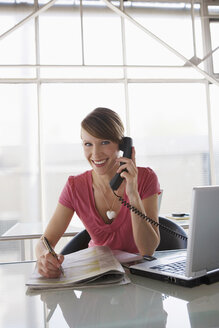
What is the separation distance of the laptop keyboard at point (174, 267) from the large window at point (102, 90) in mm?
4158

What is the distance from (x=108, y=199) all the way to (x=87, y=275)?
78 centimetres

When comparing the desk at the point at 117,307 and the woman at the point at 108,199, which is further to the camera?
the woman at the point at 108,199

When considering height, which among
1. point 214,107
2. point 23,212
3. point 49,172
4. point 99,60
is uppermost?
point 99,60

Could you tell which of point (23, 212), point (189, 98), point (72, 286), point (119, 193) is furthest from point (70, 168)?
point (72, 286)

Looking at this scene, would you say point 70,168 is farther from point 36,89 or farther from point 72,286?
point 72,286

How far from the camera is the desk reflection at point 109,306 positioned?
2.48 feet

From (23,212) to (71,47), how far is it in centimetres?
250

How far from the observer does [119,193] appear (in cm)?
181

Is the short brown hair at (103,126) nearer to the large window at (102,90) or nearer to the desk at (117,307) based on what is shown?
the desk at (117,307)

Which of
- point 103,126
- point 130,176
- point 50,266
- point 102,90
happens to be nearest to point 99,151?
point 103,126

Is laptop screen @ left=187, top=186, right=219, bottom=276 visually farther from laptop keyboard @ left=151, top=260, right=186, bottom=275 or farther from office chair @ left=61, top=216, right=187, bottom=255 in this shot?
office chair @ left=61, top=216, right=187, bottom=255

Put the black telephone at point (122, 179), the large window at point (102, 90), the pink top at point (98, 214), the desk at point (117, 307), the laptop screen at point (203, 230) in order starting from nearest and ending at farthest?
the desk at point (117, 307), the laptop screen at point (203, 230), the black telephone at point (122, 179), the pink top at point (98, 214), the large window at point (102, 90)

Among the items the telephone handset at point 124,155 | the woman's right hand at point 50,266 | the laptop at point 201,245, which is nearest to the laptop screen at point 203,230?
the laptop at point 201,245

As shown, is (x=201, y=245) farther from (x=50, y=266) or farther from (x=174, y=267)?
(x=50, y=266)
